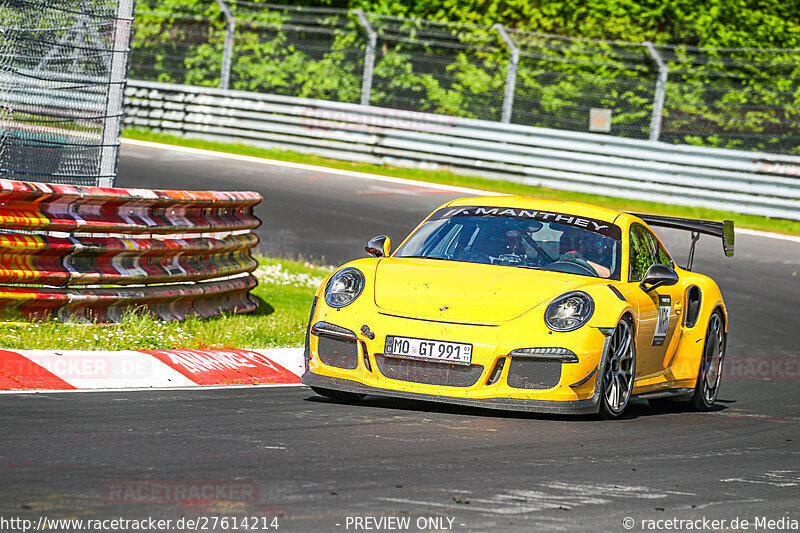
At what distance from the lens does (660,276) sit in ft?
26.1

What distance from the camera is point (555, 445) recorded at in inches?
252

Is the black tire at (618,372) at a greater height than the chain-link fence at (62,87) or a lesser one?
lesser

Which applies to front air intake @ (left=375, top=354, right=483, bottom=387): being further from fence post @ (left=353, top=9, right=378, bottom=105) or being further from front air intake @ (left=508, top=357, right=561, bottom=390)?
fence post @ (left=353, top=9, right=378, bottom=105)

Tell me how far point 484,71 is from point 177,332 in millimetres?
14232

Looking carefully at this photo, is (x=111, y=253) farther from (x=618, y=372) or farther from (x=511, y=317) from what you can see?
(x=618, y=372)

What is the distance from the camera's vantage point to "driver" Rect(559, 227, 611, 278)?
816 centimetres

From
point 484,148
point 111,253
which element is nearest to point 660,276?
point 111,253

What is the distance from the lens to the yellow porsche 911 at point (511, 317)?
7.09 metres

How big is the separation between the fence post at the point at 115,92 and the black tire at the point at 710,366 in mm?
4653

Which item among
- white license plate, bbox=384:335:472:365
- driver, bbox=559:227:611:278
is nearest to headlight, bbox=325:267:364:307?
white license plate, bbox=384:335:472:365

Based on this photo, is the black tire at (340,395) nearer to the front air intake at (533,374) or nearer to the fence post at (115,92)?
the front air intake at (533,374)

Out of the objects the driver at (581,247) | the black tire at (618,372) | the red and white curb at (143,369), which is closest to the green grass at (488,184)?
the driver at (581,247)

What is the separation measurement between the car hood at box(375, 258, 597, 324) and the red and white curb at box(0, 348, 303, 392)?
1244mm

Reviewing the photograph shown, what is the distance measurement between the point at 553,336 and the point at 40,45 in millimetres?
4770
